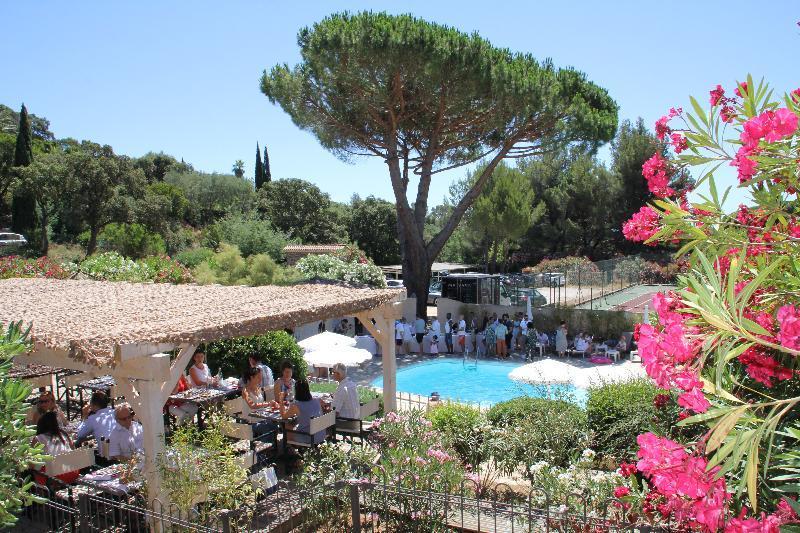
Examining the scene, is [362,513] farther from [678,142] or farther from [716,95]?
[716,95]

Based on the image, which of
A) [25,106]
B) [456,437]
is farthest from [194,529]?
[25,106]

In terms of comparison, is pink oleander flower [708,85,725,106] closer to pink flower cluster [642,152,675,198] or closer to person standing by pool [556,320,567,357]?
pink flower cluster [642,152,675,198]

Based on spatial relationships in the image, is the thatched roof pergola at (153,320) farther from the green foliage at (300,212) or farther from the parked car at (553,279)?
the green foliage at (300,212)

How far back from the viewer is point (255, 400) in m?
8.68

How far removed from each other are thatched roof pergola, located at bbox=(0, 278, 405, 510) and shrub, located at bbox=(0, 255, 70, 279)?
5264 mm

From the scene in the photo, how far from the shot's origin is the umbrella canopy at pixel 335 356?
11.7 m

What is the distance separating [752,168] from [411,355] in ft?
56.1

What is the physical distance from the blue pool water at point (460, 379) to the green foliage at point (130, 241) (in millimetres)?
21589

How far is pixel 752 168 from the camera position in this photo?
2727 millimetres

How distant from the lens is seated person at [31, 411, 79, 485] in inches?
256

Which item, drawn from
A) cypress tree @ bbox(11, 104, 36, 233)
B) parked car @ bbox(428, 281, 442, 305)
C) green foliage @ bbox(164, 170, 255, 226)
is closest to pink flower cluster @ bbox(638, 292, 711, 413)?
parked car @ bbox(428, 281, 442, 305)

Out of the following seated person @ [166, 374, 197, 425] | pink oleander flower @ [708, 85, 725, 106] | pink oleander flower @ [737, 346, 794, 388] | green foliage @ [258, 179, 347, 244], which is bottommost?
seated person @ [166, 374, 197, 425]

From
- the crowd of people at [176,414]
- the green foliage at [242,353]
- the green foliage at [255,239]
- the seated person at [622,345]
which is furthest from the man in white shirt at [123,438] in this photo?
the green foliage at [255,239]

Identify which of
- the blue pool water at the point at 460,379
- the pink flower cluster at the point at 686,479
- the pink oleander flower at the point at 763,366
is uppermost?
the pink oleander flower at the point at 763,366
